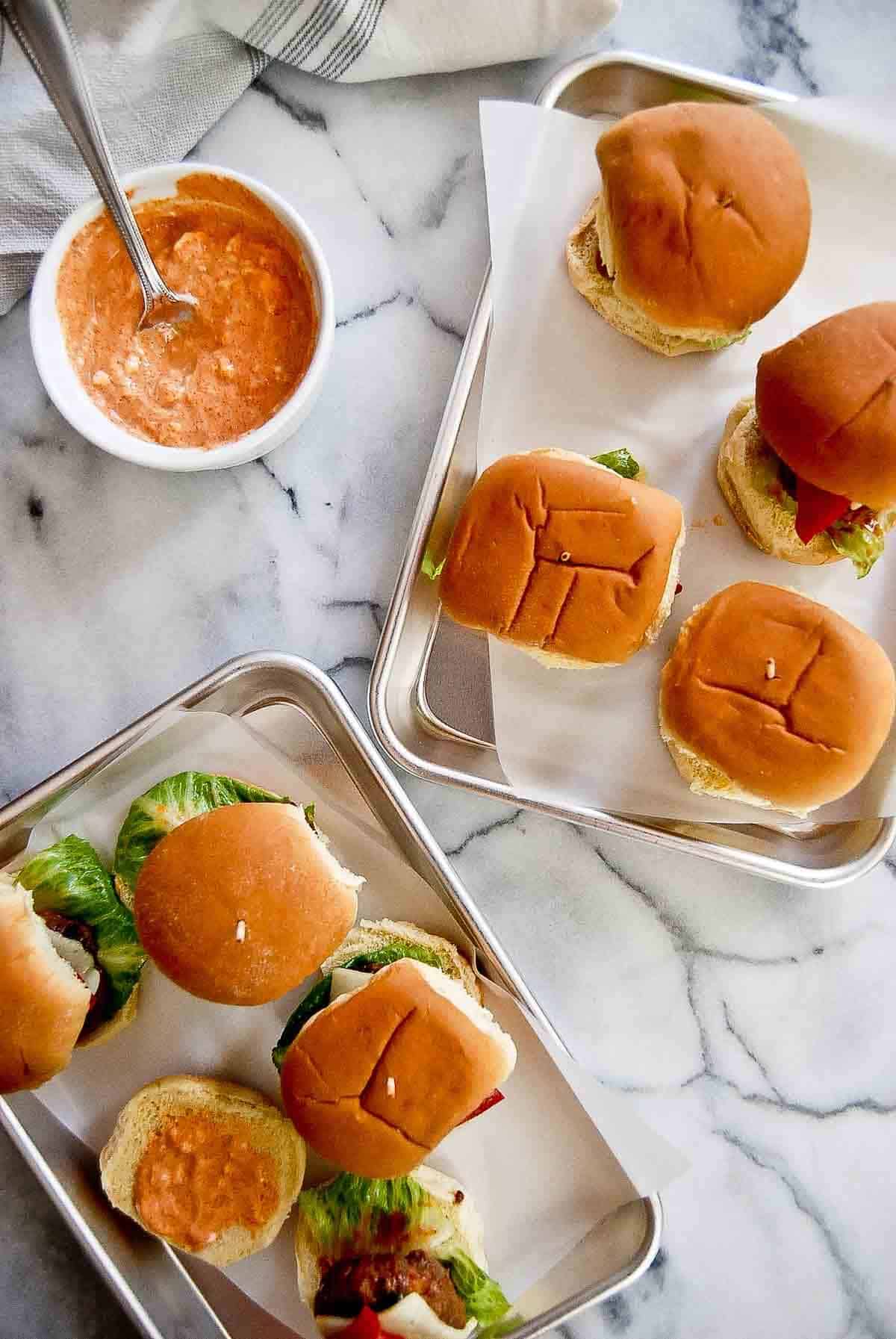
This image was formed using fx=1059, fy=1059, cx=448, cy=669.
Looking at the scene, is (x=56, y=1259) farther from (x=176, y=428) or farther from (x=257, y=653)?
(x=176, y=428)

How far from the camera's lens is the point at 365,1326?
1.73 metres

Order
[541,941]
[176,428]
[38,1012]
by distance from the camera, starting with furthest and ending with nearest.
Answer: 1. [541,941]
2. [176,428]
3. [38,1012]

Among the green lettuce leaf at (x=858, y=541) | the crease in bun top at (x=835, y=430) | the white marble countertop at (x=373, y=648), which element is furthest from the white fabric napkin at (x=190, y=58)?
the green lettuce leaf at (x=858, y=541)

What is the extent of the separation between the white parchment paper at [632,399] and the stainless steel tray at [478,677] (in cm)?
4

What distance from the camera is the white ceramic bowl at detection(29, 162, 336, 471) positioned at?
1.80m

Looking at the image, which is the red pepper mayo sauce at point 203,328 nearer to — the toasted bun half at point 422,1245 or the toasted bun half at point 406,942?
the toasted bun half at point 406,942

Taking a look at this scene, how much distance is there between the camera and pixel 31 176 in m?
1.92

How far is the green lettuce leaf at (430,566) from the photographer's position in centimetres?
191

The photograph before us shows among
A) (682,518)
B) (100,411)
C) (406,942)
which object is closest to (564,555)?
(682,518)

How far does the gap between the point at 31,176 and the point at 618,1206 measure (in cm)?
213

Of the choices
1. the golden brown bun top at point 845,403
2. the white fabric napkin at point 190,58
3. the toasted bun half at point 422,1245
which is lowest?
the toasted bun half at point 422,1245

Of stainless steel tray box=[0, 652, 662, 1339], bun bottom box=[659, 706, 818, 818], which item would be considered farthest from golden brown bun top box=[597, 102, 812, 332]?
stainless steel tray box=[0, 652, 662, 1339]

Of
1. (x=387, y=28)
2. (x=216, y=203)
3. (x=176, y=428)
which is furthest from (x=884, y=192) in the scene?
(x=176, y=428)

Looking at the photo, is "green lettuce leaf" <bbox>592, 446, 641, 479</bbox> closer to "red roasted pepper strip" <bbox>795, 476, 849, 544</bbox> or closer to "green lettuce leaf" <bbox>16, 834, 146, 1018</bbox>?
"red roasted pepper strip" <bbox>795, 476, 849, 544</bbox>
